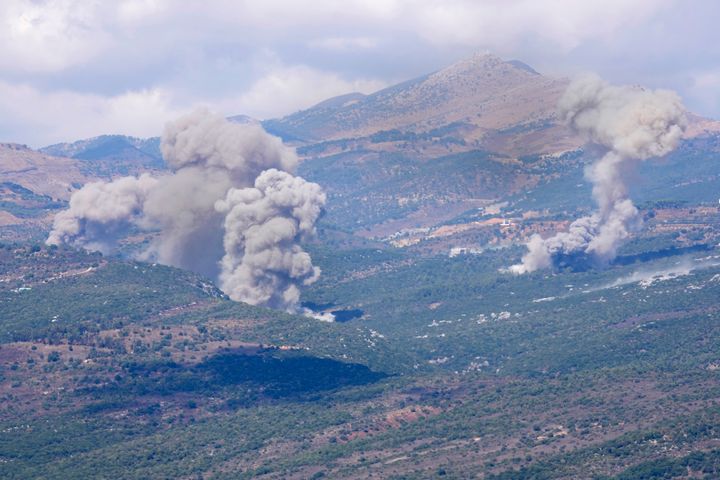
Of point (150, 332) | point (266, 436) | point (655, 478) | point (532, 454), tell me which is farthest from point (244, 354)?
point (655, 478)

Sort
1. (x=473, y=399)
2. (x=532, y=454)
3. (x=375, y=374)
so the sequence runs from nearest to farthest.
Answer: (x=532, y=454) < (x=473, y=399) < (x=375, y=374)

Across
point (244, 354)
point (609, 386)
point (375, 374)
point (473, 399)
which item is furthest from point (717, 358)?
point (244, 354)

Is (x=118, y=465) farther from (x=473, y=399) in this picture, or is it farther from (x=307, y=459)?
(x=473, y=399)

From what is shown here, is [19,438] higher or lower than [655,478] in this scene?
higher

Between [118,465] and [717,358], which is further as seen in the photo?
[717,358]

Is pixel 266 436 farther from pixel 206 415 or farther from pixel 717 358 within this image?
pixel 717 358

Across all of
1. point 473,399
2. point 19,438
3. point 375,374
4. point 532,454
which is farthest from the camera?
point 375,374

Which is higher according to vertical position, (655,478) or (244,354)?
(244,354)

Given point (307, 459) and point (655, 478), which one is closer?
point (655, 478)

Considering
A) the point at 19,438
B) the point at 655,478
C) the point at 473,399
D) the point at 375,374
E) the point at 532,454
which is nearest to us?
the point at 655,478
